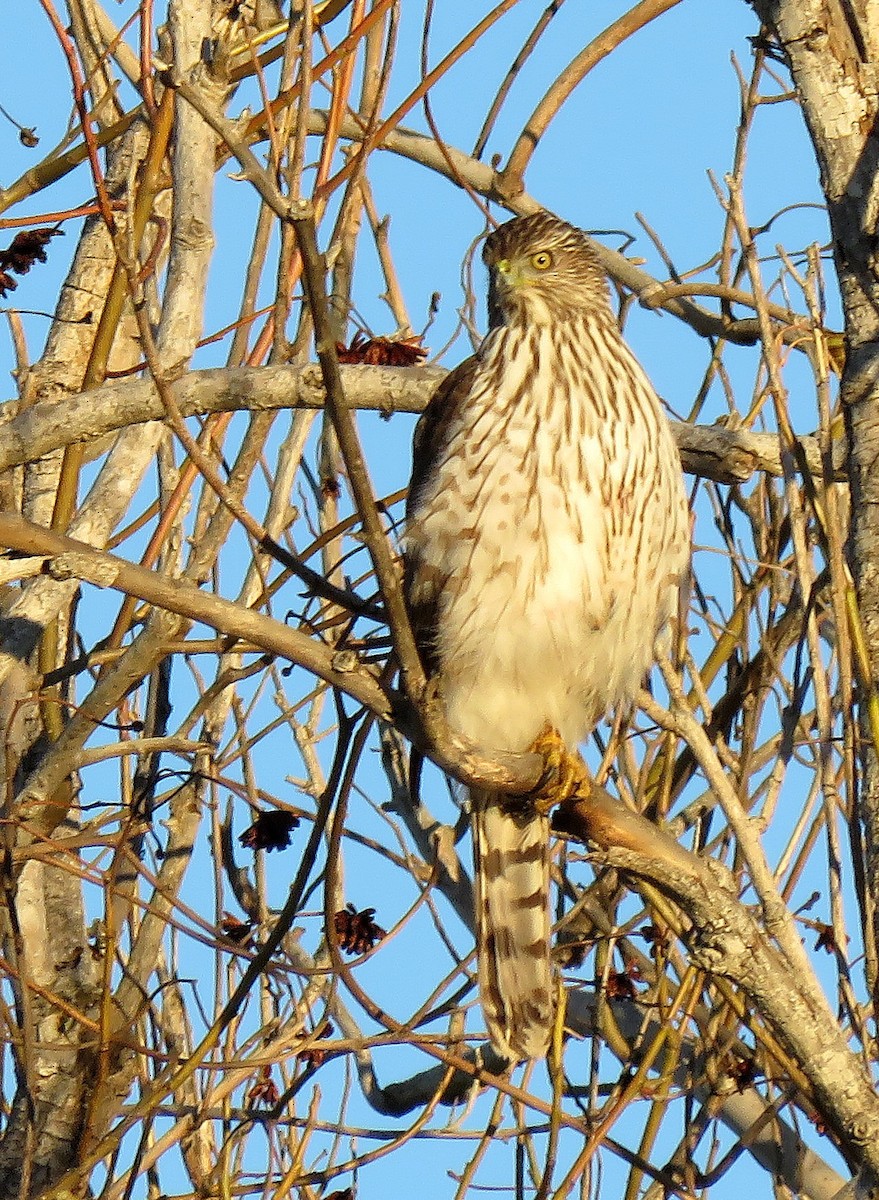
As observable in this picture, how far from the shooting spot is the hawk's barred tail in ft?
12.6

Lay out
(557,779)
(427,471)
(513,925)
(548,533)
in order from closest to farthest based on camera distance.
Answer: (557,779) → (548,533) → (427,471) → (513,925)

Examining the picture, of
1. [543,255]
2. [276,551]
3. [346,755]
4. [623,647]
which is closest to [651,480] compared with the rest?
[623,647]

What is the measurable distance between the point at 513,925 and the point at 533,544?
37.3 inches

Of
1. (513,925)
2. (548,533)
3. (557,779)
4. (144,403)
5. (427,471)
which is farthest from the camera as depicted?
(513,925)

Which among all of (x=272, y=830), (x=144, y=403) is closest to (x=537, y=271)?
(x=144, y=403)

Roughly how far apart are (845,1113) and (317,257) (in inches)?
60.5

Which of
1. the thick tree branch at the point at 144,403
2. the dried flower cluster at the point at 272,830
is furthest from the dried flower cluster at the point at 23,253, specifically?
→ the dried flower cluster at the point at 272,830

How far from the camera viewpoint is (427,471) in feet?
12.1

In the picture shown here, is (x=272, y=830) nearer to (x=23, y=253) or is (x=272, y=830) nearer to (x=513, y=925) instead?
(x=513, y=925)

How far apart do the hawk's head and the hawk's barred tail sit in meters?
1.12

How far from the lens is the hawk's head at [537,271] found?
3.97m

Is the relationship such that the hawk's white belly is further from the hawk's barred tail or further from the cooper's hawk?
the hawk's barred tail

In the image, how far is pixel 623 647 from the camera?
380 centimetres

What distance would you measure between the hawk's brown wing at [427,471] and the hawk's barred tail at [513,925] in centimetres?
48
